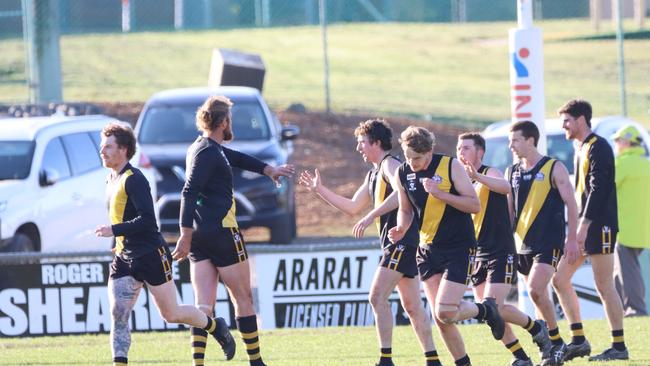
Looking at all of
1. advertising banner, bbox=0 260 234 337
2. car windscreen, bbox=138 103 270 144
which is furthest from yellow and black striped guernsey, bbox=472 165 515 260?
car windscreen, bbox=138 103 270 144

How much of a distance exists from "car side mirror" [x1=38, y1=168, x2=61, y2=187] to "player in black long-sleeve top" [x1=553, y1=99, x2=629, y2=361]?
7.22 metres

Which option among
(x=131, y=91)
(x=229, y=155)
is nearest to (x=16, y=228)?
(x=229, y=155)

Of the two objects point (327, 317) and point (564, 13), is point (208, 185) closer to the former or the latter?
point (327, 317)

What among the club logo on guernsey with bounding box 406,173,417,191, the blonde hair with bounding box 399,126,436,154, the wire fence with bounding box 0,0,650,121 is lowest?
the club logo on guernsey with bounding box 406,173,417,191

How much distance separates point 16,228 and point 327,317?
3.81 metres

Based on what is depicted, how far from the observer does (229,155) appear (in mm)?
9500

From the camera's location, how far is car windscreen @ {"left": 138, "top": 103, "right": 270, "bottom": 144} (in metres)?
18.8

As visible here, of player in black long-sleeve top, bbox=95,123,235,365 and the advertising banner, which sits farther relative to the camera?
the advertising banner

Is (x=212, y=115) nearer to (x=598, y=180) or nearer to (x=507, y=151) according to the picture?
(x=598, y=180)

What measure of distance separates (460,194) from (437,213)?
27 cm

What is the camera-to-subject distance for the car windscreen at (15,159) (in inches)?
602

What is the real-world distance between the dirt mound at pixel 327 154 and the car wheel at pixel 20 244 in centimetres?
699

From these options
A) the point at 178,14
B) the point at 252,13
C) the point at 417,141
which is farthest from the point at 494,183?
the point at 252,13

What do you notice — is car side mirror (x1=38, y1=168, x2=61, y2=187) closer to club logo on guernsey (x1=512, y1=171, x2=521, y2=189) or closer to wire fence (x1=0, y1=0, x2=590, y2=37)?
club logo on guernsey (x1=512, y1=171, x2=521, y2=189)
